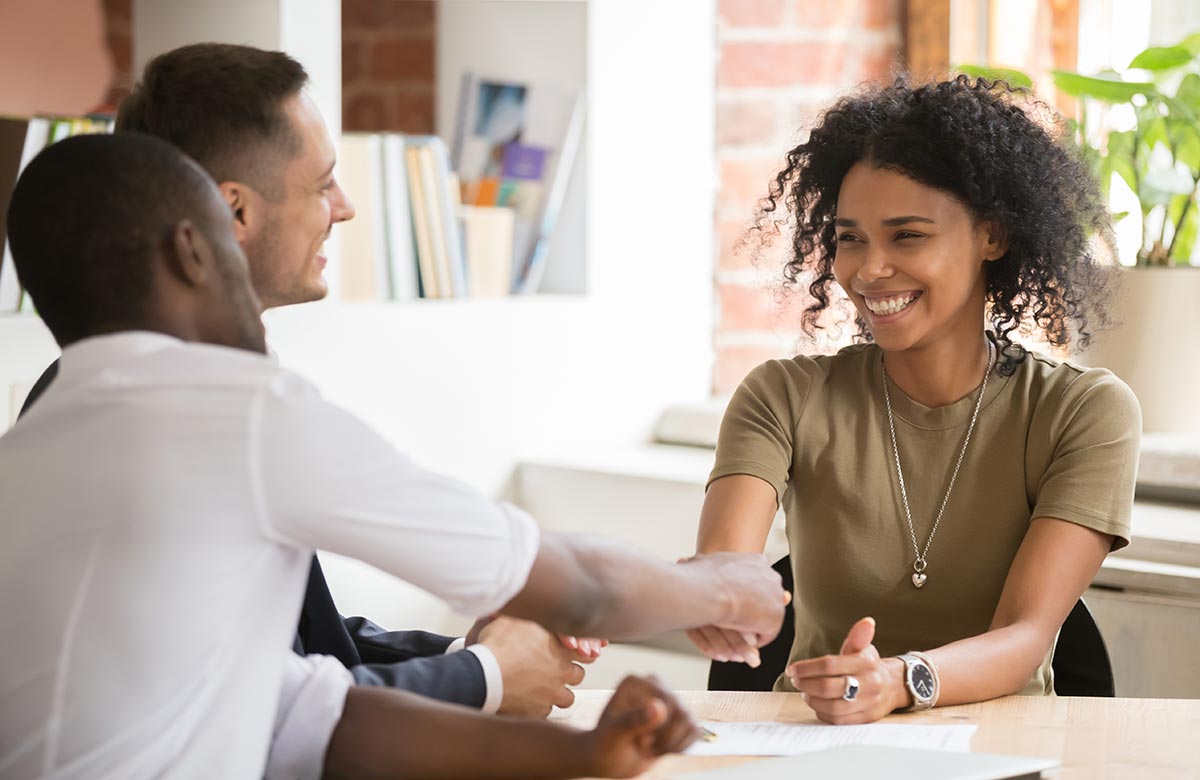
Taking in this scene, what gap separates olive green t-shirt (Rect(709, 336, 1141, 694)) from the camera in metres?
1.75

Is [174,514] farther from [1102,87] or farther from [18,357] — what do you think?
[1102,87]

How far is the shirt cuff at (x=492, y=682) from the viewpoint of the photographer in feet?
4.42

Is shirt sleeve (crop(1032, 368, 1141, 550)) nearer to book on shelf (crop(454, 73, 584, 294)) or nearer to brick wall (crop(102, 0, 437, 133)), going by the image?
book on shelf (crop(454, 73, 584, 294))

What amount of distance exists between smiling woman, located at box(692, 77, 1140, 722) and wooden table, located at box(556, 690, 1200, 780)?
0.21m

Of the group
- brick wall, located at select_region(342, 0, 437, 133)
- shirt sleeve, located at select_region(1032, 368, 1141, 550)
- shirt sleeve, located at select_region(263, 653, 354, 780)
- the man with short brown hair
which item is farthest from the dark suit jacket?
brick wall, located at select_region(342, 0, 437, 133)

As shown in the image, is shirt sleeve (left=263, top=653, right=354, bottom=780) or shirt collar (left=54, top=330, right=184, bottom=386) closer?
shirt collar (left=54, top=330, right=184, bottom=386)

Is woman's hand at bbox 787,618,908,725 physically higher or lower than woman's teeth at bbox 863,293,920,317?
lower

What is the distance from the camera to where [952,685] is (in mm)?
1502

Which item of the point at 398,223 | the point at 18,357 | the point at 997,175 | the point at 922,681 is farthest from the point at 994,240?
the point at 18,357

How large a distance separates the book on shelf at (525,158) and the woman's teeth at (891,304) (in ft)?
3.78

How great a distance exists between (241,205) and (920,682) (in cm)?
84

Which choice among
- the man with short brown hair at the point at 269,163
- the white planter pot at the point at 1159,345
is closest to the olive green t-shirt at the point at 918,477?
the man with short brown hair at the point at 269,163

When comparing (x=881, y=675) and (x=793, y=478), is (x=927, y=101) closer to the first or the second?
(x=793, y=478)

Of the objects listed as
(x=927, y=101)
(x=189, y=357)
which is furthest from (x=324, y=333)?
(x=189, y=357)
